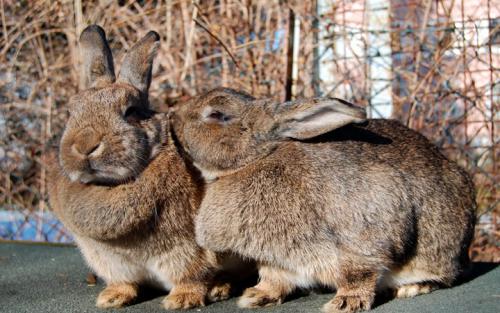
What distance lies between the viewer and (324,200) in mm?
2328

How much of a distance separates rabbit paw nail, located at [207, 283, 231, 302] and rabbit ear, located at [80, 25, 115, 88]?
0.94 meters

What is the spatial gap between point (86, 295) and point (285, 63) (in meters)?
1.96

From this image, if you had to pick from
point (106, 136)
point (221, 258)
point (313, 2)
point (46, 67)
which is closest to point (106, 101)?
point (106, 136)

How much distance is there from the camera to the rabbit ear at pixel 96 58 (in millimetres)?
2799

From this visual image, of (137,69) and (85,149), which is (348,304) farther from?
(137,69)

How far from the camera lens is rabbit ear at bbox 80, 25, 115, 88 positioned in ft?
9.18

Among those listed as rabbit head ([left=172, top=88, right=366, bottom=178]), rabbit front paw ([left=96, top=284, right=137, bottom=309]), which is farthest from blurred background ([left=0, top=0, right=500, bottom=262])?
rabbit front paw ([left=96, top=284, right=137, bottom=309])

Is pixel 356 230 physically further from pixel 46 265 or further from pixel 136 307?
pixel 46 265

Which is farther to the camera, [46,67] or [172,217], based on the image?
[46,67]

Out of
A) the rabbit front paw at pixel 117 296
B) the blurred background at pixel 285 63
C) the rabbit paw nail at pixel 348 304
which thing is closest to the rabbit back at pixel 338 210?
the rabbit paw nail at pixel 348 304

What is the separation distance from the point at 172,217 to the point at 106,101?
1.62 feet

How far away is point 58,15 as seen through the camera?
487 cm

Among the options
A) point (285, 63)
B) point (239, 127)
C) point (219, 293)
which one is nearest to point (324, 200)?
point (239, 127)

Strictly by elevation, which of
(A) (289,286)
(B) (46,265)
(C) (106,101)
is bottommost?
(B) (46,265)
